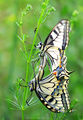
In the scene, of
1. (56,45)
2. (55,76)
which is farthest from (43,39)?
(55,76)

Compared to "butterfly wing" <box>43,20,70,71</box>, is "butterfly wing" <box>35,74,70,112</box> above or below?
below

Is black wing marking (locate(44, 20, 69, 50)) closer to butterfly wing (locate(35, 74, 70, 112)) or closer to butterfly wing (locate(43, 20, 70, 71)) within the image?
butterfly wing (locate(43, 20, 70, 71))

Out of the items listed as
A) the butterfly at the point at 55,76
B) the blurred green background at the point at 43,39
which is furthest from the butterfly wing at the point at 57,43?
the blurred green background at the point at 43,39

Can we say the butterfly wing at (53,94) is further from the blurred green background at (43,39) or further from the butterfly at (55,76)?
the blurred green background at (43,39)

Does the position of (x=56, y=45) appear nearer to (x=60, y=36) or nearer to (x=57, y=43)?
(x=57, y=43)

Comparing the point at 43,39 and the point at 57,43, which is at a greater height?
the point at 43,39

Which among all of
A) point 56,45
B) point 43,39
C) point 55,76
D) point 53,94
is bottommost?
point 53,94

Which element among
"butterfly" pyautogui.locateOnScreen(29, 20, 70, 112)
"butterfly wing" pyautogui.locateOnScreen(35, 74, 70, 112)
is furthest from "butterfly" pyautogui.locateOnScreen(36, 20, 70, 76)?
"butterfly wing" pyautogui.locateOnScreen(35, 74, 70, 112)
